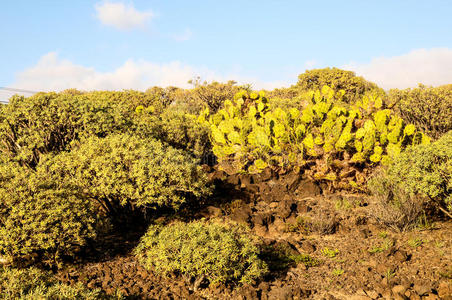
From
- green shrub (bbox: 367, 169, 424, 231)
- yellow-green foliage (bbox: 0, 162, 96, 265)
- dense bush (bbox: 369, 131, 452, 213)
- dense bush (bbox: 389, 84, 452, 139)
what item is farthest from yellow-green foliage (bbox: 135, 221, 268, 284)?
dense bush (bbox: 389, 84, 452, 139)

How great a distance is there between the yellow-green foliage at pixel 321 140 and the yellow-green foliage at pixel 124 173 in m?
4.76

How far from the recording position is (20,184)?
793cm

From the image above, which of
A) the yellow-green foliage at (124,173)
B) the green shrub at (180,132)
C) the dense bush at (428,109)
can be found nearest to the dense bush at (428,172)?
the yellow-green foliage at (124,173)

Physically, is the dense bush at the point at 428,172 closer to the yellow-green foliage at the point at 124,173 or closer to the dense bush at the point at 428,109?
A: the yellow-green foliage at the point at 124,173

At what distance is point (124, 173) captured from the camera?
9.50 meters

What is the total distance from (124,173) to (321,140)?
23.9 ft

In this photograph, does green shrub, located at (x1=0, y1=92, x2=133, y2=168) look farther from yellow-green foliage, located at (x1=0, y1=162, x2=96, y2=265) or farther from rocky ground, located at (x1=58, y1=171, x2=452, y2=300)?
rocky ground, located at (x1=58, y1=171, x2=452, y2=300)

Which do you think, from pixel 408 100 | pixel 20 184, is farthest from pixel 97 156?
pixel 408 100

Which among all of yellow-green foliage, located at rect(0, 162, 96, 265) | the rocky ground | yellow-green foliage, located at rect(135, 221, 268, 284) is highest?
yellow-green foliage, located at rect(0, 162, 96, 265)

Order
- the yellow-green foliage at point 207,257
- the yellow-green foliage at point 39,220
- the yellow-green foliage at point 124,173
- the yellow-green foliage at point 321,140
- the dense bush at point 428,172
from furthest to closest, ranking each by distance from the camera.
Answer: the yellow-green foliage at point 321,140 < the yellow-green foliage at point 124,173 < the dense bush at point 428,172 < the yellow-green foliage at point 39,220 < the yellow-green foliage at point 207,257

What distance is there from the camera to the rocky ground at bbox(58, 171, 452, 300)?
707 centimetres

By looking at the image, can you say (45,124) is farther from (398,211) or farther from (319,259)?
(398,211)

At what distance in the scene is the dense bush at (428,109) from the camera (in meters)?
18.5

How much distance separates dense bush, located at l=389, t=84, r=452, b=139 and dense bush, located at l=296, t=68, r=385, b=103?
55.6 feet
